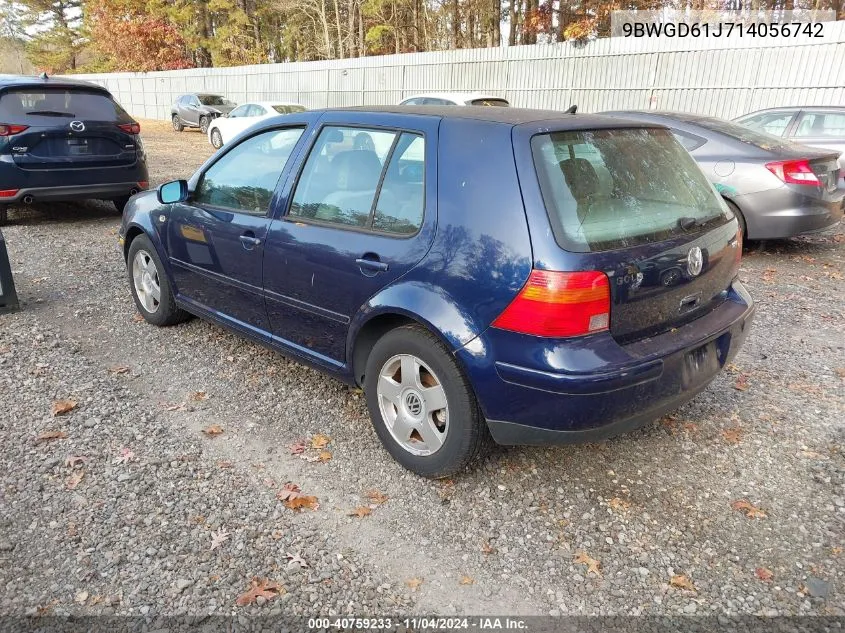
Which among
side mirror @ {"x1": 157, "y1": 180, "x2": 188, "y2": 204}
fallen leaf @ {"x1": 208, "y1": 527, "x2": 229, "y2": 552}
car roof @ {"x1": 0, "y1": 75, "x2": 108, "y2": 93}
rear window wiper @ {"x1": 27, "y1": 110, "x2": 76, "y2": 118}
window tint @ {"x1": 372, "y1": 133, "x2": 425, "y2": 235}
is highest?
car roof @ {"x1": 0, "y1": 75, "x2": 108, "y2": 93}

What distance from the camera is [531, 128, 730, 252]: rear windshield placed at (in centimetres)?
262

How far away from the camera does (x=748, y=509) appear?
292 centimetres

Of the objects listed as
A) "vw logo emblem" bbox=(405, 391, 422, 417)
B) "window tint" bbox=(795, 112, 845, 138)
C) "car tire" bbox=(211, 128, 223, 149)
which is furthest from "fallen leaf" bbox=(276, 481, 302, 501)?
"car tire" bbox=(211, 128, 223, 149)

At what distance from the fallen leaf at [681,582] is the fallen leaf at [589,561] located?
282 millimetres

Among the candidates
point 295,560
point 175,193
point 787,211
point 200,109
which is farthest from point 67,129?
point 200,109

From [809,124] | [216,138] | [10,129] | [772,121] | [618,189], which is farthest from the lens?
[216,138]

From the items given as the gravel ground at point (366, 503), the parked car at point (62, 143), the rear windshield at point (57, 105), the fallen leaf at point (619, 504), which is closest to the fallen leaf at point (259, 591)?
the gravel ground at point (366, 503)

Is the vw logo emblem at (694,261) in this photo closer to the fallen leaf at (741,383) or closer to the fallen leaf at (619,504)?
the fallen leaf at (619,504)

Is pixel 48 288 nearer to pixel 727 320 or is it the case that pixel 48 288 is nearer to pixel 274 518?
pixel 274 518

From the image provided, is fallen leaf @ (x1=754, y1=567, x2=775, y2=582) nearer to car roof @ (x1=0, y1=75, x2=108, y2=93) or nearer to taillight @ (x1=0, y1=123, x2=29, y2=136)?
taillight @ (x1=0, y1=123, x2=29, y2=136)

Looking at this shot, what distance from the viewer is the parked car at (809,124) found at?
29.8 ft

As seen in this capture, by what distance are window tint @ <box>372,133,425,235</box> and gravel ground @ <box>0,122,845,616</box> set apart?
1228mm

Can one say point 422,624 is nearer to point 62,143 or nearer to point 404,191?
point 404,191

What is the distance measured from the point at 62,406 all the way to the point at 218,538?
171 centimetres
